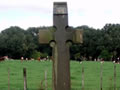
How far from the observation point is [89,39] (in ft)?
282

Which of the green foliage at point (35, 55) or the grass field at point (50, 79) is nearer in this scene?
the grass field at point (50, 79)

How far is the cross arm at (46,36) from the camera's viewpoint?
6281mm

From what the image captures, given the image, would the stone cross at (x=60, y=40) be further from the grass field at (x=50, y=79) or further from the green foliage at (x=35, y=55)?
the green foliage at (x=35, y=55)

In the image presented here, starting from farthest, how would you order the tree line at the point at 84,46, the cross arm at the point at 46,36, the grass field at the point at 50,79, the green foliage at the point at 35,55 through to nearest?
the tree line at the point at 84,46
the green foliage at the point at 35,55
the grass field at the point at 50,79
the cross arm at the point at 46,36

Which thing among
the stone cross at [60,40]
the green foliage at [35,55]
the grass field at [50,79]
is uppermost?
the stone cross at [60,40]

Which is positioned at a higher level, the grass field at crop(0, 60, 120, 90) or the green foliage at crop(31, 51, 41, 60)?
the grass field at crop(0, 60, 120, 90)

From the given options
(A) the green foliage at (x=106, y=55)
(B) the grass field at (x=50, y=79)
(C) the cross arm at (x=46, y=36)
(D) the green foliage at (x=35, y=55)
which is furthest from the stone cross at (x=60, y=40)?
(A) the green foliage at (x=106, y=55)

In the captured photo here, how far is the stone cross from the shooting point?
20.1 feet

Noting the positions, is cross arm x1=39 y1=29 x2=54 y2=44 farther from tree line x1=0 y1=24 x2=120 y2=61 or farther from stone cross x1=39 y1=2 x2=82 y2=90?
tree line x1=0 y1=24 x2=120 y2=61

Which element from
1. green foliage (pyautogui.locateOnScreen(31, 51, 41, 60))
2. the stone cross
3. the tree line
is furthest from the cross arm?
the tree line

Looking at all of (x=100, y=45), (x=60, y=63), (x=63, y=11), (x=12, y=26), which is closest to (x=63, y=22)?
(x=63, y=11)

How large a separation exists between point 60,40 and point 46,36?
23 centimetres

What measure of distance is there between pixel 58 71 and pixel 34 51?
250 feet

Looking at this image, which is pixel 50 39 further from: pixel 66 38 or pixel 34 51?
pixel 34 51
